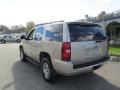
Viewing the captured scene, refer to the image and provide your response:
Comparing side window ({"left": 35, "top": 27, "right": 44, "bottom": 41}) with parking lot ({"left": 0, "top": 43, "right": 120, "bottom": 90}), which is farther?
side window ({"left": 35, "top": 27, "right": 44, "bottom": 41})

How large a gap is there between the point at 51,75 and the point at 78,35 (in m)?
1.61

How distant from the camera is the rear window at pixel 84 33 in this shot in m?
5.20

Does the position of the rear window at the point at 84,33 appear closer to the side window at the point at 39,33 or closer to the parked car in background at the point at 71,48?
the parked car in background at the point at 71,48

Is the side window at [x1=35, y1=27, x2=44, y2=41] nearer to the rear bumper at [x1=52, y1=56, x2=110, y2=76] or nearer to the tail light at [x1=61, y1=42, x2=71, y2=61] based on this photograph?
the rear bumper at [x1=52, y1=56, x2=110, y2=76]

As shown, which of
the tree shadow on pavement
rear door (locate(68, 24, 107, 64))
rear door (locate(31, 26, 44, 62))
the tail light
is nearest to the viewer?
the tail light

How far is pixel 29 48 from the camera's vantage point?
8.04 meters

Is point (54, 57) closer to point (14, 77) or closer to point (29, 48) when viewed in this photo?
point (14, 77)

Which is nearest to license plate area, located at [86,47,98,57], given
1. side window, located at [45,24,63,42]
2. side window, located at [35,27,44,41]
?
side window, located at [45,24,63,42]

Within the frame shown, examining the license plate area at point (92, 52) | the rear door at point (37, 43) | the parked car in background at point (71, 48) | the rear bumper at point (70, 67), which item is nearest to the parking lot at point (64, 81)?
the parked car in background at point (71, 48)

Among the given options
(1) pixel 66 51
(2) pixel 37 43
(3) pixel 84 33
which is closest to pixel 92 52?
(3) pixel 84 33

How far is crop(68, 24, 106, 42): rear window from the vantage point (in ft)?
17.1

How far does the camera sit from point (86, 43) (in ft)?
17.3

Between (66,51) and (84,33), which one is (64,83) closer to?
(66,51)

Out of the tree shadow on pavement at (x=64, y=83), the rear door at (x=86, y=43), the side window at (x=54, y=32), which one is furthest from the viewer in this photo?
the tree shadow on pavement at (x=64, y=83)
